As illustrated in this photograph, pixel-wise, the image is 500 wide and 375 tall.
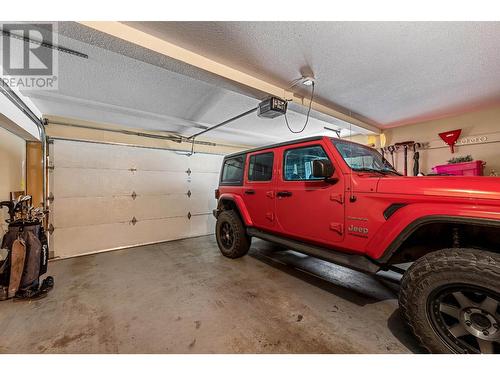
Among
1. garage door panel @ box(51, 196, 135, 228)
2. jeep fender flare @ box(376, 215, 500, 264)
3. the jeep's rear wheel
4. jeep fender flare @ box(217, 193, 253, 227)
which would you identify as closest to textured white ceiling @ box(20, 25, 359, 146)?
jeep fender flare @ box(217, 193, 253, 227)

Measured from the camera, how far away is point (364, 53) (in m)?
2.20

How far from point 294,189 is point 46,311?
3154mm

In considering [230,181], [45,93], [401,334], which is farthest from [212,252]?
[45,93]

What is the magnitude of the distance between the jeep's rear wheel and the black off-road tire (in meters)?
2.43

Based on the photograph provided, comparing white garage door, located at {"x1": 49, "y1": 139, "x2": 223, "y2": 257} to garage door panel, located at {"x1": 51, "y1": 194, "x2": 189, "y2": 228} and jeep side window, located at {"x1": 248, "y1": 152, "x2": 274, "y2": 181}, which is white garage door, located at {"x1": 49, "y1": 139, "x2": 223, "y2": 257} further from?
jeep side window, located at {"x1": 248, "y1": 152, "x2": 274, "y2": 181}

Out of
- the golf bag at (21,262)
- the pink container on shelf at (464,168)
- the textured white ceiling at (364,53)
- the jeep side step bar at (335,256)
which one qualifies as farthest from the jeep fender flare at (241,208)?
the pink container on shelf at (464,168)

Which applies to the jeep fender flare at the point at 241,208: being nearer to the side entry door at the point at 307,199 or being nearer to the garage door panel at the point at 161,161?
the side entry door at the point at 307,199

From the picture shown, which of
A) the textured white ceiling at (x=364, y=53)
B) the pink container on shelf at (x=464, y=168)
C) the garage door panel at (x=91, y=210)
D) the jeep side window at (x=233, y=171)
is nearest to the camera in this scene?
the textured white ceiling at (x=364, y=53)

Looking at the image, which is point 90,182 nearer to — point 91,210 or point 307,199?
point 91,210

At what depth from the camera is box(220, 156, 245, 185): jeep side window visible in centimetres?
373

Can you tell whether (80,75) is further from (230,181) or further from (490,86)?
(490,86)

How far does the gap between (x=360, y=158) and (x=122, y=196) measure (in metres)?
4.97

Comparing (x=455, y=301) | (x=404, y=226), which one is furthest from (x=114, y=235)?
(x=455, y=301)

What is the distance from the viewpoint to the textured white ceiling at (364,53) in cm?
185
